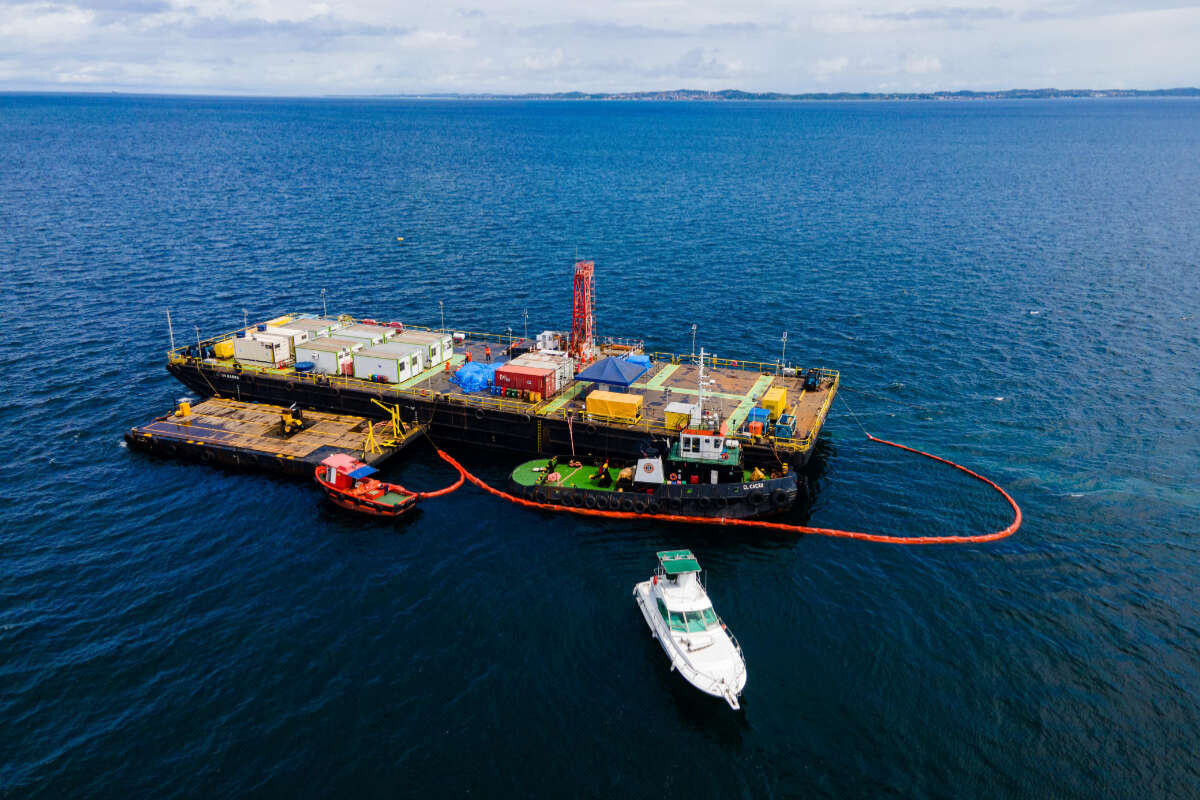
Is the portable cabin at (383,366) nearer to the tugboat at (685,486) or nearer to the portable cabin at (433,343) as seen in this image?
the portable cabin at (433,343)

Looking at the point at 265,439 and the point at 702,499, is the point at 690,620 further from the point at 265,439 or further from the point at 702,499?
the point at 265,439

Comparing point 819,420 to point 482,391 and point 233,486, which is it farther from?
point 233,486

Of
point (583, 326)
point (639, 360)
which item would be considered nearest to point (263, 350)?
point (583, 326)

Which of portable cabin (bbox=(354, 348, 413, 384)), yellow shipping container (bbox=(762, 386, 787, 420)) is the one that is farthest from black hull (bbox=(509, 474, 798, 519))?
portable cabin (bbox=(354, 348, 413, 384))

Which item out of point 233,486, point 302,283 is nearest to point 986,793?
point 233,486

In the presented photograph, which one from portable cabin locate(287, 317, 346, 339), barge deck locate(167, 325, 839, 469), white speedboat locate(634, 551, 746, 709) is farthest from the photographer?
portable cabin locate(287, 317, 346, 339)

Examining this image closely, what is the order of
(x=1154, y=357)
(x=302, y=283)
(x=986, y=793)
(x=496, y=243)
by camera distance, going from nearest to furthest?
(x=986, y=793)
(x=1154, y=357)
(x=302, y=283)
(x=496, y=243)

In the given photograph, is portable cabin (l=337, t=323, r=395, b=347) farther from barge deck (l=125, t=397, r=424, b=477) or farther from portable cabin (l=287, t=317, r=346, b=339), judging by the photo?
barge deck (l=125, t=397, r=424, b=477)
